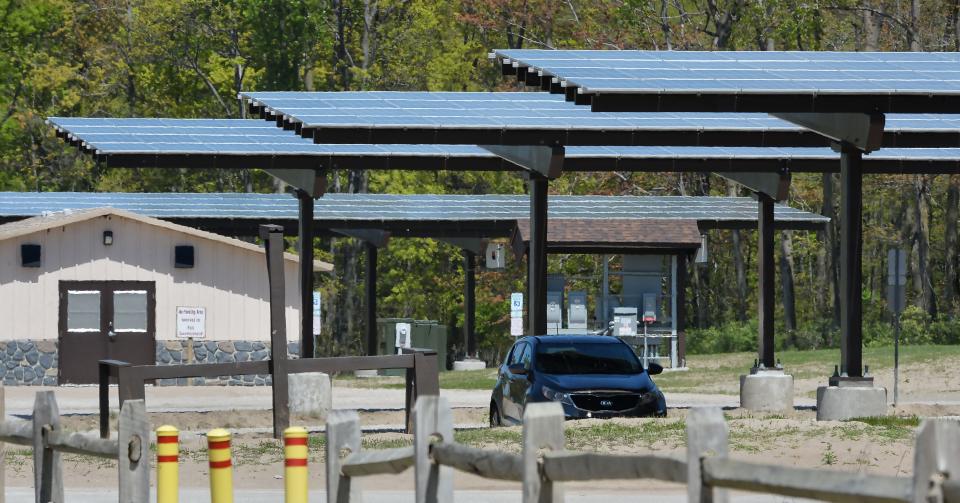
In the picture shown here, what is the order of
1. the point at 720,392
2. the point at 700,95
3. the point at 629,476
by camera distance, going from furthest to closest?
the point at 720,392 < the point at 700,95 < the point at 629,476

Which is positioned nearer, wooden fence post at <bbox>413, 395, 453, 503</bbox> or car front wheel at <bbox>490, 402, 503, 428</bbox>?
wooden fence post at <bbox>413, 395, 453, 503</bbox>

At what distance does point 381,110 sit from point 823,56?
6.63 m

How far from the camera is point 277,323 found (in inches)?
892

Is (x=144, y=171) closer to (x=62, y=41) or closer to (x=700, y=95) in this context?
(x=62, y=41)

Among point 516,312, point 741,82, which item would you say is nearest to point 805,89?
point 741,82

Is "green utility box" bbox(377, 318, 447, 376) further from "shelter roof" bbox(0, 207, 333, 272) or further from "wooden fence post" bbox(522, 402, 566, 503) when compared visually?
"wooden fence post" bbox(522, 402, 566, 503)

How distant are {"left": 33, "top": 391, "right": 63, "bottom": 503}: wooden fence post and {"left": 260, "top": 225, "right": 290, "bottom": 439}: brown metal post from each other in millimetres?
9845

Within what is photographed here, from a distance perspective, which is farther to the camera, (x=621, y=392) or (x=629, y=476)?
(x=621, y=392)

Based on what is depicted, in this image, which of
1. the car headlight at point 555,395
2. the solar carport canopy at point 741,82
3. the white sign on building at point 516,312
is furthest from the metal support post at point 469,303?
the car headlight at point 555,395

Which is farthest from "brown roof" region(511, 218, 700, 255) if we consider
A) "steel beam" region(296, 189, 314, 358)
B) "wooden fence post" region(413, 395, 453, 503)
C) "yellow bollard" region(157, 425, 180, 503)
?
"wooden fence post" region(413, 395, 453, 503)

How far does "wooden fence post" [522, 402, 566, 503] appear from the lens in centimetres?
887

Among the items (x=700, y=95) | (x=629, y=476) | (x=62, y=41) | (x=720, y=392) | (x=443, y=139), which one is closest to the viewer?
(x=629, y=476)

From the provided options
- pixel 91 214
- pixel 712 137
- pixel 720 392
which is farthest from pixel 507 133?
pixel 91 214

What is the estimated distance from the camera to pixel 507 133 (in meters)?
26.2
